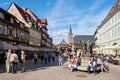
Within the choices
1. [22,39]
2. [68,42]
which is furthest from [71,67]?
[68,42]

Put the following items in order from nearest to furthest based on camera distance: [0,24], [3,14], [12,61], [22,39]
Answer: [12,61] < [0,24] < [3,14] < [22,39]

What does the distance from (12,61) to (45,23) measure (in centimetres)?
7173

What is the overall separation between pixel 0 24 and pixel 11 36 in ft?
19.3

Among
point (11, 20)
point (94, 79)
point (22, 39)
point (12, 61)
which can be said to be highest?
point (11, 20)

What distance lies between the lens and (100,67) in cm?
1947

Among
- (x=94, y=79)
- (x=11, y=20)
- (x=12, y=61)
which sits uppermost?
(x=11, y=20)

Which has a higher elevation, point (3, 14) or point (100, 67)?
point (3, 14)

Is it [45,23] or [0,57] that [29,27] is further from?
[45,23]

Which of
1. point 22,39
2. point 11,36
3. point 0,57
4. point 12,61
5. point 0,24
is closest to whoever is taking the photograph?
point 12,61

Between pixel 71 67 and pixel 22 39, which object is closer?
pixel 71 67

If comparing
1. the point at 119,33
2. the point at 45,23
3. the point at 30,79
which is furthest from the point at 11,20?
the point at 45,23

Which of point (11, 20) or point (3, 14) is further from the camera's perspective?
point (11, 20)

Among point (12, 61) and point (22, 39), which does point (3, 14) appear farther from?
point (12, 61)

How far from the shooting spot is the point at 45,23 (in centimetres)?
8769
